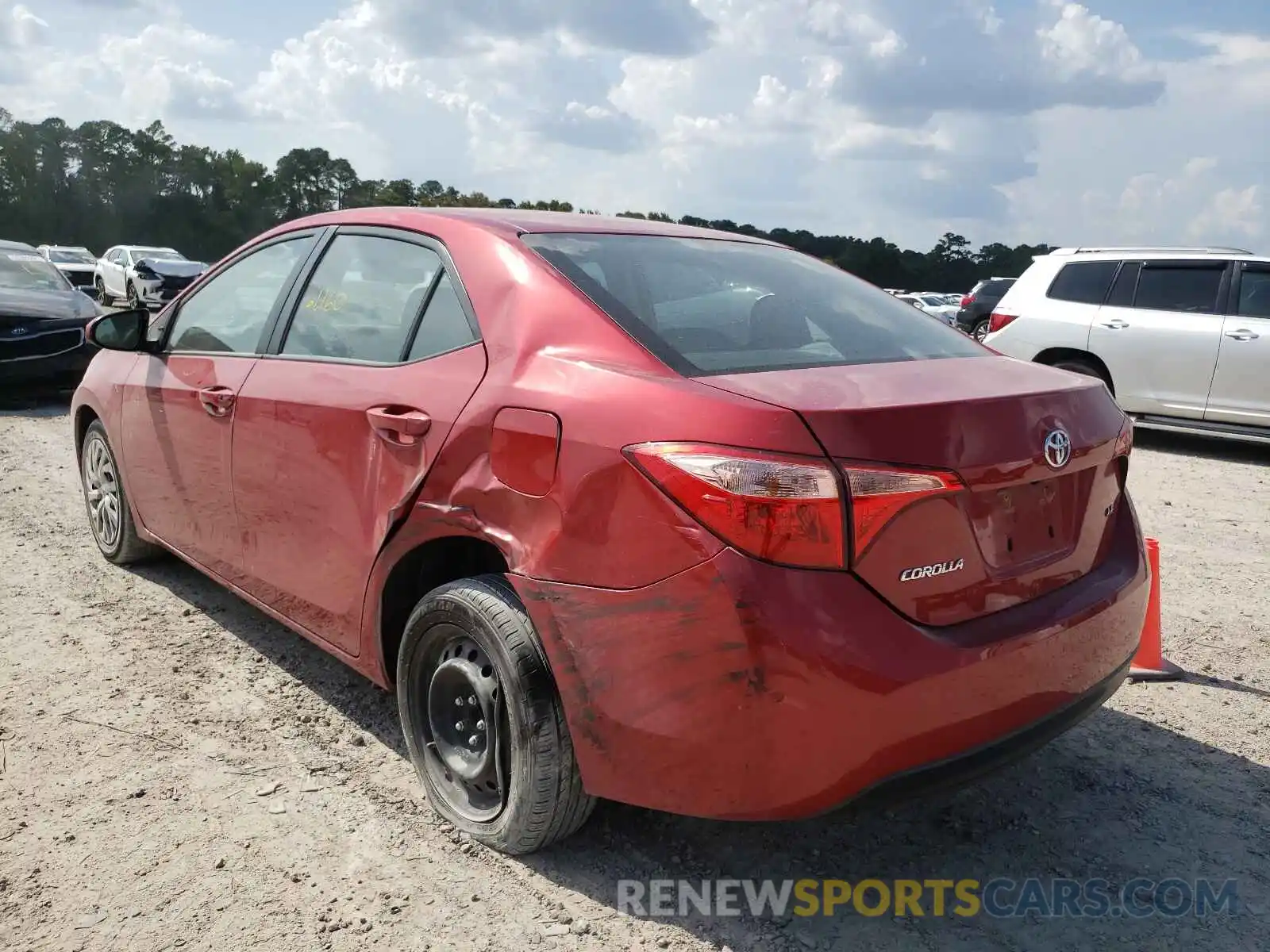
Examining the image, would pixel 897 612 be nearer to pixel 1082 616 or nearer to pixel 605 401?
pixel 1082 616

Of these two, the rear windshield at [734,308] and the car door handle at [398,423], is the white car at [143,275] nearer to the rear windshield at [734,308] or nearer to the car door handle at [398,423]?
the car door handle at [398,423]

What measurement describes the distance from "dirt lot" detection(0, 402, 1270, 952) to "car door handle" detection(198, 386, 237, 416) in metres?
0.93

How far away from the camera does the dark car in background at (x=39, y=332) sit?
30.3 feet

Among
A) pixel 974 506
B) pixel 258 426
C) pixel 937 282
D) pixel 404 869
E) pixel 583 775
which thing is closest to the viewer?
pixel 974 506

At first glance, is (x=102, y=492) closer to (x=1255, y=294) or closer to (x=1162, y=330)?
(x=1162, y=330)

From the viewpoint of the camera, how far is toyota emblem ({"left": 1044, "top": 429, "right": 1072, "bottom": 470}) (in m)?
2.32

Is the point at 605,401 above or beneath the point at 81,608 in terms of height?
above

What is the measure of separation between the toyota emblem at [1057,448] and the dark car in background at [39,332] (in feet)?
31.0

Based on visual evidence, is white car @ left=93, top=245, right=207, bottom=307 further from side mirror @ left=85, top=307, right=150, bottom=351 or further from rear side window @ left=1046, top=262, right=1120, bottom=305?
side mirror @ left=85, top=307, right=150, bottom=351

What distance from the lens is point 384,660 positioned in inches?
115

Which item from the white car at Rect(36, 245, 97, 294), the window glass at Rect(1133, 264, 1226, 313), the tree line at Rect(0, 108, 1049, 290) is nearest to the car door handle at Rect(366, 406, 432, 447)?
the window glass at Rect(1133, 264, 1226, 313)

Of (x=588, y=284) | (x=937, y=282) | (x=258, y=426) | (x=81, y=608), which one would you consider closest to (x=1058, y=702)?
(x=588, y=284)

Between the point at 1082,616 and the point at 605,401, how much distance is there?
1.21 m

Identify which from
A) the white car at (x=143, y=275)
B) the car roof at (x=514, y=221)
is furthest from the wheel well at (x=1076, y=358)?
the white car at (x=143, y=275)
